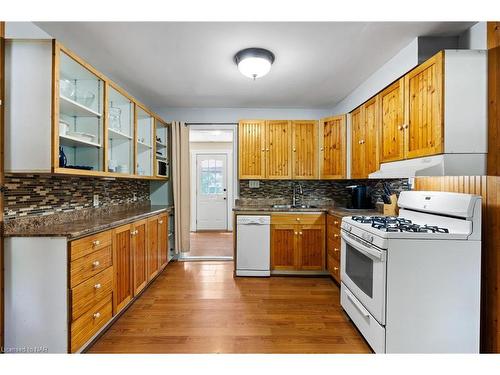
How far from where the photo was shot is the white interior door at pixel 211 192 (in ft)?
20.4

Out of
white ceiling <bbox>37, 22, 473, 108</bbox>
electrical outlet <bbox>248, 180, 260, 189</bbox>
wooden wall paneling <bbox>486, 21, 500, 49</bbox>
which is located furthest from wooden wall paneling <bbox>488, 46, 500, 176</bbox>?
electrical outlet <bbox>248, 180, 260, 189</bbox>

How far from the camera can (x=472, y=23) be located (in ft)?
5.74

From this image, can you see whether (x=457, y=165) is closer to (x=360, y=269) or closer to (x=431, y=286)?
(x=431, y=286)

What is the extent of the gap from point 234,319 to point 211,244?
2.71 metres

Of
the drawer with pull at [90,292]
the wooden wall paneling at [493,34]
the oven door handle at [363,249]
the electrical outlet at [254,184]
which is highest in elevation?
the wooden wall paneling at [493,34]

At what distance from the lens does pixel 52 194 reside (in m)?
2.00

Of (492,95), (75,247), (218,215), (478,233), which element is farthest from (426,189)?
(218,215)

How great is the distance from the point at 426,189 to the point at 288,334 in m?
1.73

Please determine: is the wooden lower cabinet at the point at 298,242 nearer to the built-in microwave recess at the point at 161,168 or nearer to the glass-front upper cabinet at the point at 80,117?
the built-in microwave recess at the point at 161,168

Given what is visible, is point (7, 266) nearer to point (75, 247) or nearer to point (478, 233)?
point (75, 247)

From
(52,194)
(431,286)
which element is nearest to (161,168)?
(52,194)

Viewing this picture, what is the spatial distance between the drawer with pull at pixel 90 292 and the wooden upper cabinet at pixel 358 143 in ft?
9.25

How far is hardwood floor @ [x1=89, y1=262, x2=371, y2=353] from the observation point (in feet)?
5.98

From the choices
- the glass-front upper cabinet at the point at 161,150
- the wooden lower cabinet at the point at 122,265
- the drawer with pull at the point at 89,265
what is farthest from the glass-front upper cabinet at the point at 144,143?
the drawer with pull at the point at 89,265
